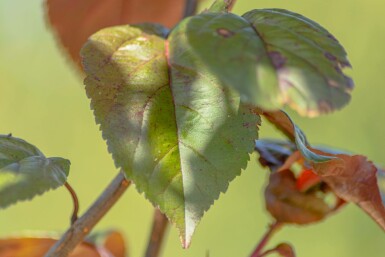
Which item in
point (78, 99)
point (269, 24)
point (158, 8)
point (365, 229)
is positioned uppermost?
point (269, 24)

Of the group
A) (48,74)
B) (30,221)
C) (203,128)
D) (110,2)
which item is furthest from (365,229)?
(203,128)

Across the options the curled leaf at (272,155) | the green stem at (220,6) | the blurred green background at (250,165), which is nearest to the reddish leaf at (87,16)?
the curled leaf at (272,155)

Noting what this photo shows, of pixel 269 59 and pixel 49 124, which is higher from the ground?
pixel 269 59

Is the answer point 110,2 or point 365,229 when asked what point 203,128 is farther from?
point 365,229

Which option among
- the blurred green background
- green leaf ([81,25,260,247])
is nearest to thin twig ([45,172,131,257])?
green leaf ([81,25,260,247])

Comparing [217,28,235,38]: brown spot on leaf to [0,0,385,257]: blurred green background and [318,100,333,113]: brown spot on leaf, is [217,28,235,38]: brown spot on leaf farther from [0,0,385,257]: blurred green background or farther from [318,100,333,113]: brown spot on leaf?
[0,0,385,257]: blurred green background

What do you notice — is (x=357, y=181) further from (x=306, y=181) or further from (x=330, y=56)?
(x=330, y=56)

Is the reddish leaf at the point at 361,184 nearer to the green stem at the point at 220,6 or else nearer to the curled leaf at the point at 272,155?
the curled leaf at the point at 272,155
